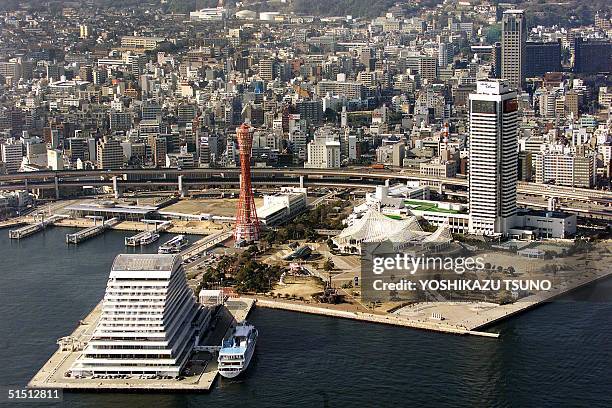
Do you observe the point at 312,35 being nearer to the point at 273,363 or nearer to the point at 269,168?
the point at 269,168

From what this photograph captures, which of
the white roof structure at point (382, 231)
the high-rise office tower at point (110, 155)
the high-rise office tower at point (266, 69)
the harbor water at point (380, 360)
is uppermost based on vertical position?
the high-rise office tower at point (266, 69)

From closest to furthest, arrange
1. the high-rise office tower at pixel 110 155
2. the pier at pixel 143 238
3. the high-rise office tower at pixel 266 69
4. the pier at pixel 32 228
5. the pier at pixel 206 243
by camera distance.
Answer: the pier at pixel 206 243 < the pier at pixel 143 238 < the pier at pixel 32 228 < the high-rise office tower at pixel 110 155 < the high-rise office tower at pixel 266 69

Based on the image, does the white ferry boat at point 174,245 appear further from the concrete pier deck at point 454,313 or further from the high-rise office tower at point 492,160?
the high-rise office tower at point 492,160

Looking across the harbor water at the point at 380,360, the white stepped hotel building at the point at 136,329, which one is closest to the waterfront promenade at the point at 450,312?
the harbor water at the point at 380,360

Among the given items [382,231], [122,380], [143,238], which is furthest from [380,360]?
[143,238]

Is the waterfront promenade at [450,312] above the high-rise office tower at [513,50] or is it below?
below

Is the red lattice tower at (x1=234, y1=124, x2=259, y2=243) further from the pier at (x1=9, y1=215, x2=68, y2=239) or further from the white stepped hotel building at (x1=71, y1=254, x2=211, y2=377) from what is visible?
the white stepped hotel building at (x1=71, y1=254, x2=211, y2=377)

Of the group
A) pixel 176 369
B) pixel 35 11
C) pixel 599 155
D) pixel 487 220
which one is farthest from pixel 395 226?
pixel 35 11
